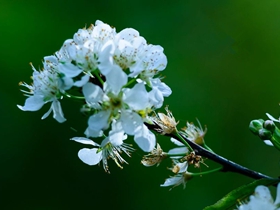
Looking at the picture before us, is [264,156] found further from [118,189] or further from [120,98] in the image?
[120,98]

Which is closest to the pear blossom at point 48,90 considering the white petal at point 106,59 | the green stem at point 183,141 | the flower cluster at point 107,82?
the flower cluster at point 107,82

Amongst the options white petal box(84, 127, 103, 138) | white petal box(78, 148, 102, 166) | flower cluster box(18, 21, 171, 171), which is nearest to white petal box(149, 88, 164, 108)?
flower cluster box(18, 21, 171, 171)

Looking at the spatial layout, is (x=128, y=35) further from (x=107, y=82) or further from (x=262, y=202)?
(x=262, y=202)

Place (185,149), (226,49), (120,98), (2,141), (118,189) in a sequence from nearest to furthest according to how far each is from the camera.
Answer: (120,98)
(185,149)
(118,189)
(2,141)
(226,49)

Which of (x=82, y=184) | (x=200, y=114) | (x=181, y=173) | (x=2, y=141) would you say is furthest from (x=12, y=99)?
(x=181, y=173)

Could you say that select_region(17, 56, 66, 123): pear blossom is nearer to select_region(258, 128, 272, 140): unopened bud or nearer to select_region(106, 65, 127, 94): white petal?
select_region(106, 65, 127, 94): white petal

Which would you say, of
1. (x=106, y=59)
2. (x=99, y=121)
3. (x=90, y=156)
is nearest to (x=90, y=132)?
(x=99, y=121)
